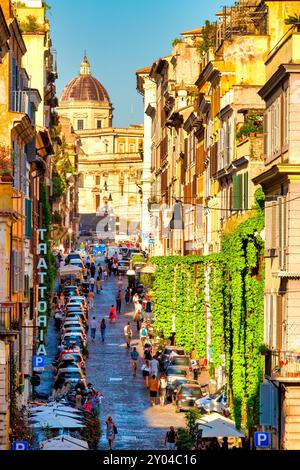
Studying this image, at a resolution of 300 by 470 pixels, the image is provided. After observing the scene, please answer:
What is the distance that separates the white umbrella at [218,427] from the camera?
47.1m

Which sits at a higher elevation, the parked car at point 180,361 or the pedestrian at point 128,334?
the pedestrian at point 128,334

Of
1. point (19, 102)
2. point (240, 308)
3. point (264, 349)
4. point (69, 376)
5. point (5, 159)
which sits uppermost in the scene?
point (19, 102)

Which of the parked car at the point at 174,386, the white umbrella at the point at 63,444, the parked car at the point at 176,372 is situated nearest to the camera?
the white umbrella at the point at 63,444

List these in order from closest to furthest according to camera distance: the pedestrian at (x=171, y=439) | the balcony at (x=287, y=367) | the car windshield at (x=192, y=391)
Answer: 1. the balcony at (x=287, y=367)
2. the pedestrian at (x=171, y=439)
3. the car windshield at (x=192, y=391)

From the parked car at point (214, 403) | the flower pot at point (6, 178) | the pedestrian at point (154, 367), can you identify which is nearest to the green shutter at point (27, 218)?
the parked car at point (214, 403)

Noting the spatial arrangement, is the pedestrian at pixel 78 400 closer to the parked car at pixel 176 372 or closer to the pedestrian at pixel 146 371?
the parked car at pixel 176 372

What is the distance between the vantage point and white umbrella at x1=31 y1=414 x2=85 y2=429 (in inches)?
1949

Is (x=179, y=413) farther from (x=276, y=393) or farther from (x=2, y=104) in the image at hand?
(x=276, y=393)

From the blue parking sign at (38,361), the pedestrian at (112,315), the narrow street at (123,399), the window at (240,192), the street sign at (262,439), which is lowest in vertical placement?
the narrow street at (123,399)

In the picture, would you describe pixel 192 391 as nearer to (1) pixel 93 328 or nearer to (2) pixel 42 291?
(2) pixel 42 291

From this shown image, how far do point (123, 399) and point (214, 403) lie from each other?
34.3 ft

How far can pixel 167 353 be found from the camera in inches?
2891

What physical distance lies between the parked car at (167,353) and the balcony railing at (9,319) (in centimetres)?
2162

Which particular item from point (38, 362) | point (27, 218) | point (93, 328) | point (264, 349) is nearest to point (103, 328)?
point (93, 328)
